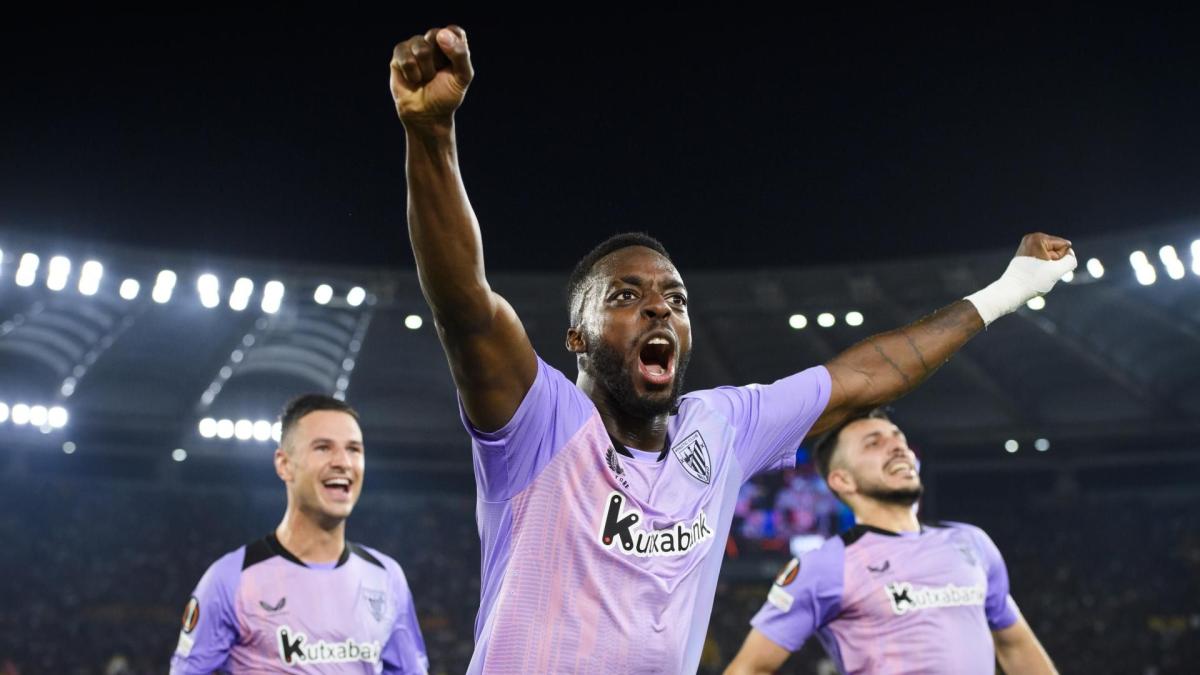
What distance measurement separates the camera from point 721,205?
60.1ft

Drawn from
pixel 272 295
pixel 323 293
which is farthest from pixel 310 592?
pixel 323 293

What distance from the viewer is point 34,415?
2203cm

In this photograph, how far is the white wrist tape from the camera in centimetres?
345

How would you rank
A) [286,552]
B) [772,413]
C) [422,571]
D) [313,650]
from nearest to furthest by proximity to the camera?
1. [772,413]
2. [313,650]
3. [286,552]
4. [422,571]

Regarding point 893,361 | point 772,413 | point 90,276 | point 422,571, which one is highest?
point 90,276

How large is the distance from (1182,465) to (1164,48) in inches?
699

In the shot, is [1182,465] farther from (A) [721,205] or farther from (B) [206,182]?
(B) [206,182]

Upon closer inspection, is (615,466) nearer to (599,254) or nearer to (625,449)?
(625,449)

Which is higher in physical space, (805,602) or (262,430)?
(262,430)

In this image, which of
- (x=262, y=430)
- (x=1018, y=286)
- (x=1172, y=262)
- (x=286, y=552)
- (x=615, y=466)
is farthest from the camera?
(x=262, y=430)

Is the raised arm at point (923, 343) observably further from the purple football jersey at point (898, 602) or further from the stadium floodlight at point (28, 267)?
the stadium floodlight at point (28, 267)

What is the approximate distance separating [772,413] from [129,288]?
56.2 ft

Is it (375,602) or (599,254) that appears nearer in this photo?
(599,254)

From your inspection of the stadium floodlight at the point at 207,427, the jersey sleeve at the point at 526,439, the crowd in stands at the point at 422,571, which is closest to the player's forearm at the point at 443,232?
the jersey sleeve at the point at 526,439
